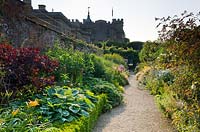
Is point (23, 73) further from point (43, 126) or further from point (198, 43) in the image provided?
point (198, 43)

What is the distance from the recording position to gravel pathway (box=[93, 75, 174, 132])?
726cm

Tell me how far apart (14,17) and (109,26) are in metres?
39.9

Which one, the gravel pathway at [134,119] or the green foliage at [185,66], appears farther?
the gravel pathway at [134,119]

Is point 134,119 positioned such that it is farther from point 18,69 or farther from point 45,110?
point 18,69

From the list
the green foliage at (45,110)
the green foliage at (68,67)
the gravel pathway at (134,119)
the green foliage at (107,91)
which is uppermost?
the green foliage at (68,67)

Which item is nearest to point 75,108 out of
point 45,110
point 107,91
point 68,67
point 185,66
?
point 45,110

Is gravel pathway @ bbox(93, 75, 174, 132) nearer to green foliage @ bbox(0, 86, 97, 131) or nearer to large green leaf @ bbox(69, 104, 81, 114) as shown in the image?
green foliage @ bbox(0, 86, 97, 131)

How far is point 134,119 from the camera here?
27.1ft

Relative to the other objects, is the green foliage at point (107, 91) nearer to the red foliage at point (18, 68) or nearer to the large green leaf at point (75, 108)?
the large green leaf at point (75, 108)

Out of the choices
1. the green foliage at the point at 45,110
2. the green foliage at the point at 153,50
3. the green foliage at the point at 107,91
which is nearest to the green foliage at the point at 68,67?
the green foliage at the point at 107,91

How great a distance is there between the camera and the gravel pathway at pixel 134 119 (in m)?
7.26

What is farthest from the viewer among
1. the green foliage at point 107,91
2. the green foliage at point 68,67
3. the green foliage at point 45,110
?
the green foliage at point 107,91

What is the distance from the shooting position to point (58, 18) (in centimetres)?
1798

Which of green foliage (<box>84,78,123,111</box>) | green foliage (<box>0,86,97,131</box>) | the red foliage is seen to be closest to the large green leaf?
green foliage (<box>0,86,97,131</box>)
